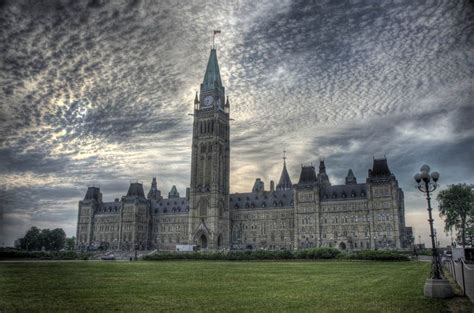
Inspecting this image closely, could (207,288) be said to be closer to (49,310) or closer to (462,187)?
(49,310)

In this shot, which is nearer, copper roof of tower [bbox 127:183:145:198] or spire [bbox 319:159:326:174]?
spire [bbox 319:159:326:174]

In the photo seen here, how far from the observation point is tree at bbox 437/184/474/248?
260ft

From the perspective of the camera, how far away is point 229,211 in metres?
119

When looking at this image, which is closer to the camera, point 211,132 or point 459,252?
point 459,252

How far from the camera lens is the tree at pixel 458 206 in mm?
79312

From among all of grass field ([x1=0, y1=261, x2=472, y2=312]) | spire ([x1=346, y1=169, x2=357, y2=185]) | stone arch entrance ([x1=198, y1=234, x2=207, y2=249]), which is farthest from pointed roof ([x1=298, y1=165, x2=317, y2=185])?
grass field ([x1=0, y1=261, x2=472, y2=312])

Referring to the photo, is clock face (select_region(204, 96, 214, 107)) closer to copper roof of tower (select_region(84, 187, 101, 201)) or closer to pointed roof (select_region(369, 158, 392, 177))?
pointed roof (select_region(369, 158, 392, 177))

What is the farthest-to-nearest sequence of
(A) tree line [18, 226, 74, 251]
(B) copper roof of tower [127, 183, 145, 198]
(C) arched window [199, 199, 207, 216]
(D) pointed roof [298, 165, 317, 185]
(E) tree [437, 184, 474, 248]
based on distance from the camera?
1. (B) copper roof of tower [127, 183, 145, 198]
2. (C) arched window [199, 199, 207, 216]
3. (D) pointed roof [298, 165, 317, 185]
4. (A) tree line [18, 226, 74, 251]
5. (E) tree [437, 184, 474, 248]

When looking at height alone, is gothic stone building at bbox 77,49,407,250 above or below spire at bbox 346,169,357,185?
below

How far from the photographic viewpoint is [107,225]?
13462 centimetres

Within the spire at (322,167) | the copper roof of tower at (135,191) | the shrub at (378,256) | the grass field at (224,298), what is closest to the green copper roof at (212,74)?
the spire at (322,167)

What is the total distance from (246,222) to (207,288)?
330ft

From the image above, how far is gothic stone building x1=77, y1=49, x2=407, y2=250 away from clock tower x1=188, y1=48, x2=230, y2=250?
268mm

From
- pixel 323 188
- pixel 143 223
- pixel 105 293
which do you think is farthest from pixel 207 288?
pixel 143 223
